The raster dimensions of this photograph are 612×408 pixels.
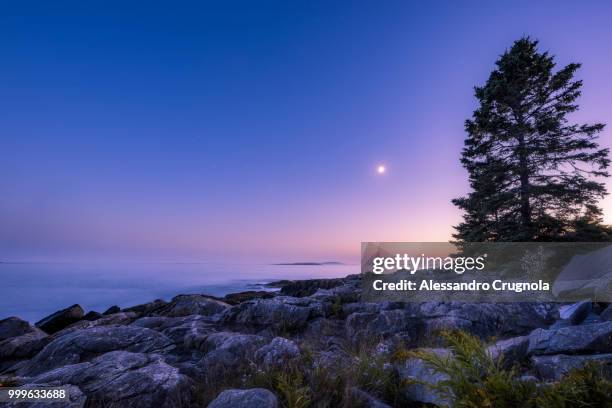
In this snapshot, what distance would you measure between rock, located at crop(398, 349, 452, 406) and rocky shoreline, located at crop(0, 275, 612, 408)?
16mm

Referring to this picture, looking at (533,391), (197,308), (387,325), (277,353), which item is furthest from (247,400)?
(197,308)

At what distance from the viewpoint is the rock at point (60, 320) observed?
14535 millimetres

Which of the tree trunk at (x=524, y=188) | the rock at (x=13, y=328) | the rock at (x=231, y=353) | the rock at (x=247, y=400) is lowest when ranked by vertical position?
the rock at (x=13, y=328)

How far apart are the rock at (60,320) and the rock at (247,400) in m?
15.8

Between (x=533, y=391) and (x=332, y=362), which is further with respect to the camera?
(x=332, y=362)

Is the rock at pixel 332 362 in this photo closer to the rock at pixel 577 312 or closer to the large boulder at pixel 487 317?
the large boulder at pixel 487 317

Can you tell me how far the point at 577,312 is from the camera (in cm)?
866

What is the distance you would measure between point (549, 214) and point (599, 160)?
370 centimetres

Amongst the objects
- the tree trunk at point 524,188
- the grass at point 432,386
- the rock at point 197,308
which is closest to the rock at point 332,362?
the grass at point 432,386

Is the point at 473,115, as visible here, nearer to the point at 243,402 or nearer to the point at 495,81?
the point at 495,81

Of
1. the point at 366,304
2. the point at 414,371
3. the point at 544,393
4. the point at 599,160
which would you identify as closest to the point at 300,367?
the point at 414,371

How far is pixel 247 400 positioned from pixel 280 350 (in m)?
1.98

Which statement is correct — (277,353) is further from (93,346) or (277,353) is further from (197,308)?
(197,308)

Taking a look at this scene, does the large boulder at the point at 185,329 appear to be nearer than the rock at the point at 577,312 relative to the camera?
Yes
